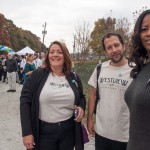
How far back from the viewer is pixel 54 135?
9.71 ft

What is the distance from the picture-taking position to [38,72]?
3.02 metres

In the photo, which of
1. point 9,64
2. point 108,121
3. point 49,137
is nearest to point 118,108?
point 108,121

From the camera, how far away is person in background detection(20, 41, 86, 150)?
2920mm

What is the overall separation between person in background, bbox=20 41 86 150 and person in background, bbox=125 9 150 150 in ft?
3.38

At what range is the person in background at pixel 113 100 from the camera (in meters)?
2.86

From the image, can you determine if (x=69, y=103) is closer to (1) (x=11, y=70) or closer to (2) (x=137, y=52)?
(2) (x=137, y=52)

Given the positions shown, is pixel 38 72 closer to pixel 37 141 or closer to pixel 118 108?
pixel 37 141

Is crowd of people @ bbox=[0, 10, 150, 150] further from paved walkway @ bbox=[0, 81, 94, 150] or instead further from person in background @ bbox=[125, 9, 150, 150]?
paved walkway @ bbox=[0, 81, 94, 150]

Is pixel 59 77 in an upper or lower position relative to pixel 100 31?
lower

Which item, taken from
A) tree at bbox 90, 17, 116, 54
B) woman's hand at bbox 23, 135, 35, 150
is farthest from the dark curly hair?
tree at bbox 90, 17, 116, 54

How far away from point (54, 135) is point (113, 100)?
72 cm

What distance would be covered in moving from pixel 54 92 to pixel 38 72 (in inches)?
11.3

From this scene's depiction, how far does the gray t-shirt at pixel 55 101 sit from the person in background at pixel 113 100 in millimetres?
340

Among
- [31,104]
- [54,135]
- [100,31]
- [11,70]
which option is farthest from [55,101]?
[100,31]
